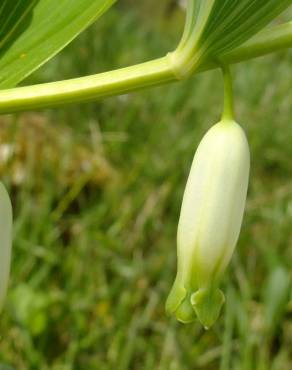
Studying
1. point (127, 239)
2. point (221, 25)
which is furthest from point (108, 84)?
point (127, 239)

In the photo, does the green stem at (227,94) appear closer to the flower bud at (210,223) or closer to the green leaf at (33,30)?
the flower bud at (210,223)

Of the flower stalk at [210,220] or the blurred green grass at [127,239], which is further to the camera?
the blurred green grass at [127,239]

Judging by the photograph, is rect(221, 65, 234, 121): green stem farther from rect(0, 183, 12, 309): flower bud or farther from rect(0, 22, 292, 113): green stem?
rect(0, 183, 12, 309): flower bud

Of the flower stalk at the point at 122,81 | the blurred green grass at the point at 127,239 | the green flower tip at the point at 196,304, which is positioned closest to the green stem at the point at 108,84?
the flower stalk at the point at 122,81

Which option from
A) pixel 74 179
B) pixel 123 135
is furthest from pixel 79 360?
pixel 123 135

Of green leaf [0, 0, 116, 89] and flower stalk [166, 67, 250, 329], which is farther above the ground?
green leaf [0, 0, 116, 89]

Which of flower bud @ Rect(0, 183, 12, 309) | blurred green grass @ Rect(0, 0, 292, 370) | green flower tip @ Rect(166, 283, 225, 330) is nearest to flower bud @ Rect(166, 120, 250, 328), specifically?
green flower tip @ Rect(166, 283, 225, 330)
